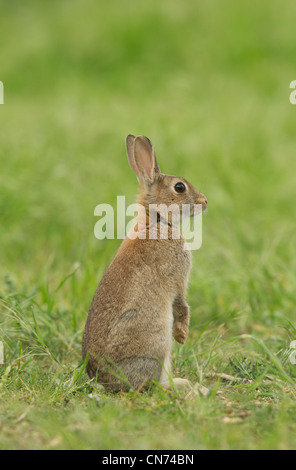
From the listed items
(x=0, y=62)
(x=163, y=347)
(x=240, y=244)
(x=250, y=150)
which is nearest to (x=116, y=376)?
(x=163, y=347)

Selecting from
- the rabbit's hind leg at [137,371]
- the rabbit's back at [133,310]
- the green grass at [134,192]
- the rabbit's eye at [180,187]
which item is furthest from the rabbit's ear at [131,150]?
Result: the rabbit's hind leg at [137,371]

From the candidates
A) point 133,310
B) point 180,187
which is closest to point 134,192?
point 180,187

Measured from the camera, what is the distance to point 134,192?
26.0ft

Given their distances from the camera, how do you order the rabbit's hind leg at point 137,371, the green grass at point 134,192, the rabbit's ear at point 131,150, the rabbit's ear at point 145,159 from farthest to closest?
the rabbit's ear at point 131,150 < the rabbit's ear at point 145,159 < the rabbit's hind leg at point 137,371 < the green grass at point 134,192

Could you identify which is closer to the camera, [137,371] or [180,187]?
[137,371]

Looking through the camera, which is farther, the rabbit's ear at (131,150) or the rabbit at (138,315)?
the rabbit's ear at (131,150)

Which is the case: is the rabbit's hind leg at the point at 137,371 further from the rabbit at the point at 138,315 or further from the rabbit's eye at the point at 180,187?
the rabbit's eye at the point at 180,187

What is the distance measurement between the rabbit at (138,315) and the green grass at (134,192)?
0.44 feet

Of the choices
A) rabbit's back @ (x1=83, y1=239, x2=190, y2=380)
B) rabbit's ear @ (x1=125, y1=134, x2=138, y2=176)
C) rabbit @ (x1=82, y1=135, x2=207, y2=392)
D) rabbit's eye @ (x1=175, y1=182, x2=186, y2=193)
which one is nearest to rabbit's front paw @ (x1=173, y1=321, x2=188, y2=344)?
rabbit @ (x1=82, y1=135, x2=207, y2=392)

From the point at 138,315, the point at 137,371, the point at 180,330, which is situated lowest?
the point at 137,371

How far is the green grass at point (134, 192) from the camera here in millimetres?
3617

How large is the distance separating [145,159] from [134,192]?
11.2 ft

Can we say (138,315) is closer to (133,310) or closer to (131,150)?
(133,310)

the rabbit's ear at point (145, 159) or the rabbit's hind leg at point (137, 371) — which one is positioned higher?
the rabbit's ear at point (145, 159)
